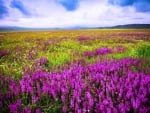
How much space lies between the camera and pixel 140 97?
2.50m

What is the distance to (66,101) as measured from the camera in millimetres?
2699

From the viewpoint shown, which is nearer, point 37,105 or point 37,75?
point 37,105

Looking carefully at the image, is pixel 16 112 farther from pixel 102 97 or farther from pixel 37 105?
pixel 102 97

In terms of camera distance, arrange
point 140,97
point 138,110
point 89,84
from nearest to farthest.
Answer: point 138,110
point 140,97
point 89,84

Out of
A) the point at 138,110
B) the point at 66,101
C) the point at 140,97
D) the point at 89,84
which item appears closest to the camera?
the point at 138,110

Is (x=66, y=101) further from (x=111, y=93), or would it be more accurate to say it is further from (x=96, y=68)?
(x=96, y=68)

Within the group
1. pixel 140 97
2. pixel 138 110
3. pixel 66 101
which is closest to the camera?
pixel 138 110

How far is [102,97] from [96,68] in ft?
4.88

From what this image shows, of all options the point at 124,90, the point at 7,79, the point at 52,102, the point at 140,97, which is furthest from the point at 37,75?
the point at 140,97

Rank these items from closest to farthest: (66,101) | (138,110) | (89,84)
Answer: (138,110), (66,101), (89,84)

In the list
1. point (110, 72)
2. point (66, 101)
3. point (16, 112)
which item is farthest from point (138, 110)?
point (110, 72)

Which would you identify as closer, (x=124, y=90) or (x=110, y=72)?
(x=124, y=90)

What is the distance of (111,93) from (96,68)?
50.8 inches

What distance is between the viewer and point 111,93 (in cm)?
283
